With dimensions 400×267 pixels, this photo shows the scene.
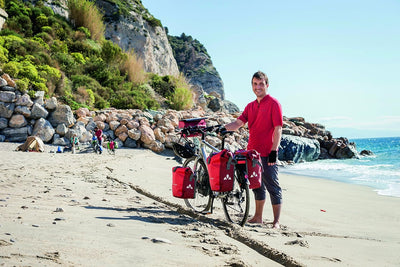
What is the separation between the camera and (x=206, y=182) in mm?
4250

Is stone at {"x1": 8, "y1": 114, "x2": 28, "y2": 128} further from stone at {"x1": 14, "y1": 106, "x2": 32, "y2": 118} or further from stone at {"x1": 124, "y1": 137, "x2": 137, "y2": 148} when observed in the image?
stone at {"x1": 124, "y1": 137, "x2": 137, "y2": 148}

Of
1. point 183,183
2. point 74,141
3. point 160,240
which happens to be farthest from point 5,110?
point 160,240

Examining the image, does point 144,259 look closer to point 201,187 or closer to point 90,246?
point 90,246

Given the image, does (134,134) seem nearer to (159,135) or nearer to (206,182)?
(159,135)

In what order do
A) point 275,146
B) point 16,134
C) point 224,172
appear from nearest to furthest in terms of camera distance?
point 224,172 < point 275,146 < point 16,134

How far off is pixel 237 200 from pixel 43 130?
10.6 metres

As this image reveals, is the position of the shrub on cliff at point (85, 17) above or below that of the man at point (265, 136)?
above

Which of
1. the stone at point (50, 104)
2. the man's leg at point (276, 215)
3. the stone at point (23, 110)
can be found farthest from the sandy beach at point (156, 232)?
the stone at point (50, 104)

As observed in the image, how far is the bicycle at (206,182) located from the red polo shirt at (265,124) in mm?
375

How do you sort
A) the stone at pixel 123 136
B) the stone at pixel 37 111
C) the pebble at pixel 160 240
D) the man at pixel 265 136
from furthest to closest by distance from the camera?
the stone at pixel 123 136
the stone at pixel 37 111
the man at pixel 265 136
the pebble at pixel 160 240

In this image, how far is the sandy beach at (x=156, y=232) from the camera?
2.15 m

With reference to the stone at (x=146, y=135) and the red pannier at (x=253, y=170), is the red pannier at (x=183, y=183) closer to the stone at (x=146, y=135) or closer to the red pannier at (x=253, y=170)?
the red pannier at (x=253, y=170)

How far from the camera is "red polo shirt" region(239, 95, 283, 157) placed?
3.94 m

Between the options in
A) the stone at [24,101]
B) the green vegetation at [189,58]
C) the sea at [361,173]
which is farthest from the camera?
the green vegetation at [189,58]
